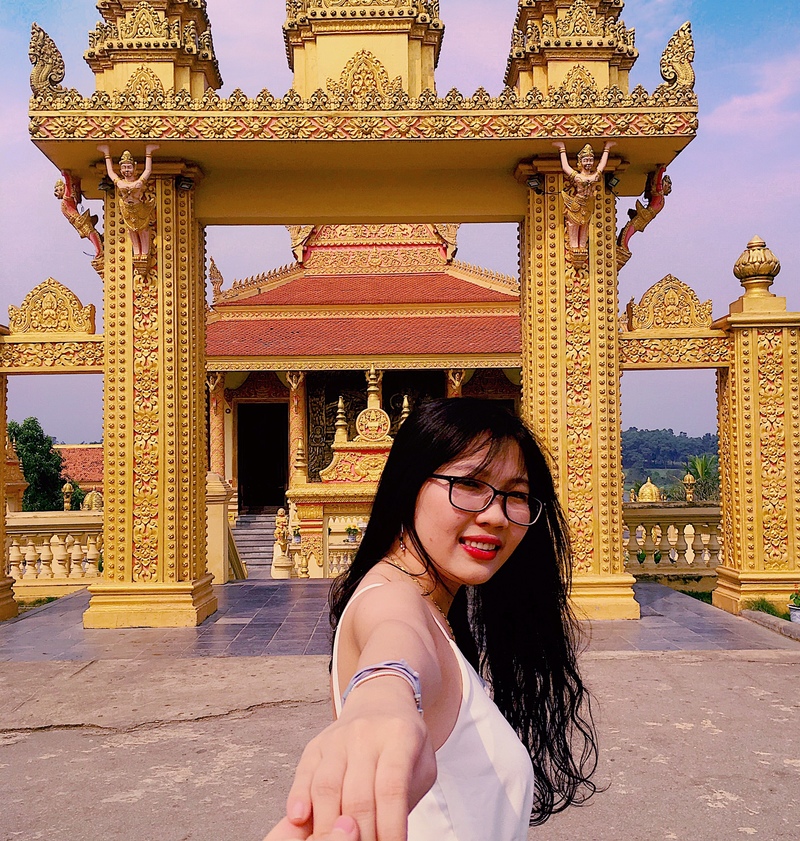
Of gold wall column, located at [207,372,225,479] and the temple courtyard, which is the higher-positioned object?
gold wall column, located at [207,372,225,479]

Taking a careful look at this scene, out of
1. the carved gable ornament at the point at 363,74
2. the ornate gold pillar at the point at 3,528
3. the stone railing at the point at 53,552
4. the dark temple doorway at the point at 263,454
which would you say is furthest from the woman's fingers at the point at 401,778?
the dark temple doorway at the point at 263,454

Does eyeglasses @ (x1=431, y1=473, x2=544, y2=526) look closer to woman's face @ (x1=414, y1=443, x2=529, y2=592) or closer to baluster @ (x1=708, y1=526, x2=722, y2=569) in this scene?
woman's face @ (x1=414, y1=443, x2=529, y2=592)

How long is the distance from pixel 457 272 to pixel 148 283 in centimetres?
1152

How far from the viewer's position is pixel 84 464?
2130 cm

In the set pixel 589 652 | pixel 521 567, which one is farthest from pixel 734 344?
pixel 521 567

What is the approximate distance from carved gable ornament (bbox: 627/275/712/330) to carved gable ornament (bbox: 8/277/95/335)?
4322mm

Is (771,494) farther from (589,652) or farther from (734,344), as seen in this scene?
(589,652)

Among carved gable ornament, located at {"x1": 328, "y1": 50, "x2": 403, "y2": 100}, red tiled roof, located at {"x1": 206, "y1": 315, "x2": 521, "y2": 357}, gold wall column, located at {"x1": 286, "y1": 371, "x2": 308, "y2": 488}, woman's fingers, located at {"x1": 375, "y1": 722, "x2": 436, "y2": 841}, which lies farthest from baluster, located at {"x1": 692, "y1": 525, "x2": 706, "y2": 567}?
gold wall column, located at {"x1": 286, "y1": 371, "x2": 308, "y2": 488}

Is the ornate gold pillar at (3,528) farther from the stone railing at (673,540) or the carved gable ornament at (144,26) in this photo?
the stone railing at (673,540)

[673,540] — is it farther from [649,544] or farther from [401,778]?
[401,778]

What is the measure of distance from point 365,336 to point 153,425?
9.98 metres

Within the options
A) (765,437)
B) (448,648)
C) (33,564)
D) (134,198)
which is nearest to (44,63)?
(134,198)

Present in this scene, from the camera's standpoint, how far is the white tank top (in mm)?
960

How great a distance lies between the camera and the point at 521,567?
57.9 inches
